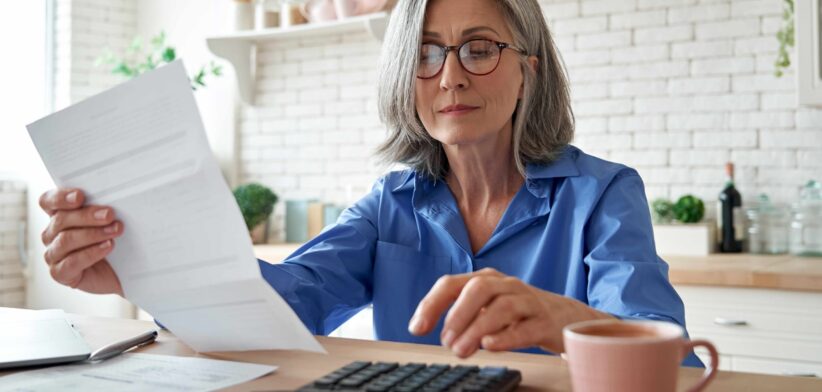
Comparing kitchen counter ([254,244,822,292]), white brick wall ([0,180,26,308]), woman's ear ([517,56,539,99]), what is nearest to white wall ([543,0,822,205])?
kitchen counter ([254,244,822,292])

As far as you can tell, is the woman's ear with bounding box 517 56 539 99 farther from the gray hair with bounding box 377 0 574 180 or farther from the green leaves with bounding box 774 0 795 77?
the green leaves with bounding box 774 0 795 77

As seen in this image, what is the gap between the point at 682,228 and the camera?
320 cm

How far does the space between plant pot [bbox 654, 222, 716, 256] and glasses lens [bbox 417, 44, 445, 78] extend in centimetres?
178

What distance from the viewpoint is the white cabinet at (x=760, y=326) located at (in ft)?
8.52

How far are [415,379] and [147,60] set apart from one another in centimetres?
363

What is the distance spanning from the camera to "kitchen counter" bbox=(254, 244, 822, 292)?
2596 mm

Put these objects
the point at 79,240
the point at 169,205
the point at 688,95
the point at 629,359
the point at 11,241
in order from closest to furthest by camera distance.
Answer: the point at 629,359 → the point at 169,205 → the point at 79,240 → the point at 688,95 → the point at 11,241

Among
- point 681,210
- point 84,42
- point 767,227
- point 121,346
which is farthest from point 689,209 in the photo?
point 84,42

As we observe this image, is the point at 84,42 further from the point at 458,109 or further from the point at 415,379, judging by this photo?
the point at 415,379

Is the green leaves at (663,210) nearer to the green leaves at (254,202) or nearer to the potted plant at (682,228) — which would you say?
the potted plant at (682,228)

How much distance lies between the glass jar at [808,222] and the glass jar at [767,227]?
4cm

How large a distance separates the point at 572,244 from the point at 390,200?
0.43 meters

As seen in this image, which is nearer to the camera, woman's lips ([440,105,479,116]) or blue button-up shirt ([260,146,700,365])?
blue button-up shirt ([260,146,700,365])

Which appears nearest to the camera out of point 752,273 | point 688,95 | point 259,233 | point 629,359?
point 629,359
